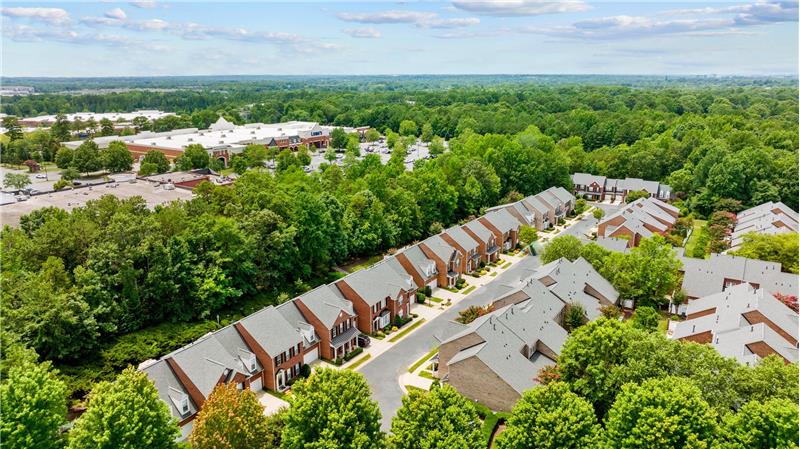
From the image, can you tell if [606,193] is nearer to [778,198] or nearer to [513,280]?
[778,198]

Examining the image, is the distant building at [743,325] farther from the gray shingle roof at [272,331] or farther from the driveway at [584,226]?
the gray shingle roof at [272,331]

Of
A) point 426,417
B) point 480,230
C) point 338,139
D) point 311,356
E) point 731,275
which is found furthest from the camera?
point 338,139

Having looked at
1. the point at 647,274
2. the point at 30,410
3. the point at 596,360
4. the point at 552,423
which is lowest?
the point at 647,274

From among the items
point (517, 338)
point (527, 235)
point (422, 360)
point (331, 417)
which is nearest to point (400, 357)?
point (422, 360)

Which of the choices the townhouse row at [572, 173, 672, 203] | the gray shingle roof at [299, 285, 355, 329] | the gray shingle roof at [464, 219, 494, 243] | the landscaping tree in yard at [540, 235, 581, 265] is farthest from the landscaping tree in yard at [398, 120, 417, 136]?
the gray shingle roof at [299, 285, 355, 329]

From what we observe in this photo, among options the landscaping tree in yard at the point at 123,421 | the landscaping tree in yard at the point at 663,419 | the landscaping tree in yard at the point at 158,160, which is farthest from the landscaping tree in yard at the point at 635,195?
the landscaping tree in yard at the point at 158,160

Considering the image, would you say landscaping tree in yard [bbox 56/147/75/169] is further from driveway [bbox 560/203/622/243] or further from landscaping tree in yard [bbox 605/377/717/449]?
landscaping tree in yard [bbox 605/377/717/449]

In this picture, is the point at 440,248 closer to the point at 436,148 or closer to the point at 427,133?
the point at 436,148
